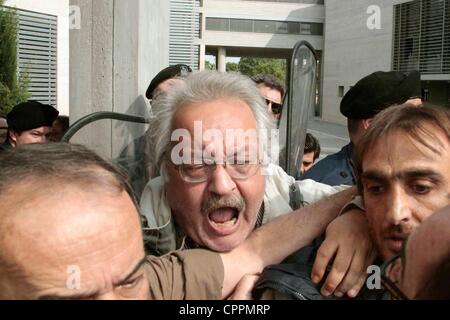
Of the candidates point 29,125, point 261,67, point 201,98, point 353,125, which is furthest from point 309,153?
point 261,67

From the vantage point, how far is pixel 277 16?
36.5 metres

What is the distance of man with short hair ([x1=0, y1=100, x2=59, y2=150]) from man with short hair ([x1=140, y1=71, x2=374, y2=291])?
7.87 ft

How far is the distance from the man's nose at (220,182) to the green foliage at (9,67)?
9707mm

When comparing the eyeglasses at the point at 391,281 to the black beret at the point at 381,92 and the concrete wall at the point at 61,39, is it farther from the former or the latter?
the concrete wall at the point at 61,39

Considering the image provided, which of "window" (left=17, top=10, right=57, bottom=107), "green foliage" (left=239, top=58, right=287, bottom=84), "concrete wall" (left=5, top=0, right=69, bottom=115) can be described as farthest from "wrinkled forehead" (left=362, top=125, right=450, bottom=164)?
"green foliage" (left=239, top=58, right=287, bottom=84)

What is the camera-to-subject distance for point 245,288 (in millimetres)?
1565

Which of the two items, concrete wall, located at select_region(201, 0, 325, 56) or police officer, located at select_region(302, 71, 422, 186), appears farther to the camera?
concrete wall, located at select_region(201, 0, 325, 56)

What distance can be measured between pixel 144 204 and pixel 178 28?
142 inches

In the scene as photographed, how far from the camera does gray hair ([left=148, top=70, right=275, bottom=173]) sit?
1.93 metres

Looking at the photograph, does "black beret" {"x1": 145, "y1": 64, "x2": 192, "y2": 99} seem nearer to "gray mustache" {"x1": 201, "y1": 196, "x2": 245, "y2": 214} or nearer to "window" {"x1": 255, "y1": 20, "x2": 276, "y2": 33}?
"gray mustache" {"x1": 201, "y1": 196, "x2": 245, "y2": 214}

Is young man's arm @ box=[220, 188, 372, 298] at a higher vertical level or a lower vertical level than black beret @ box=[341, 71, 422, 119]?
lower

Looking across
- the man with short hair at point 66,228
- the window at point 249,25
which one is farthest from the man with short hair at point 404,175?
the window at point 249,25

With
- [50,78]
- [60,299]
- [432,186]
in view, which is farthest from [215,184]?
[50,78]

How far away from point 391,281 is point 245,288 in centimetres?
64
